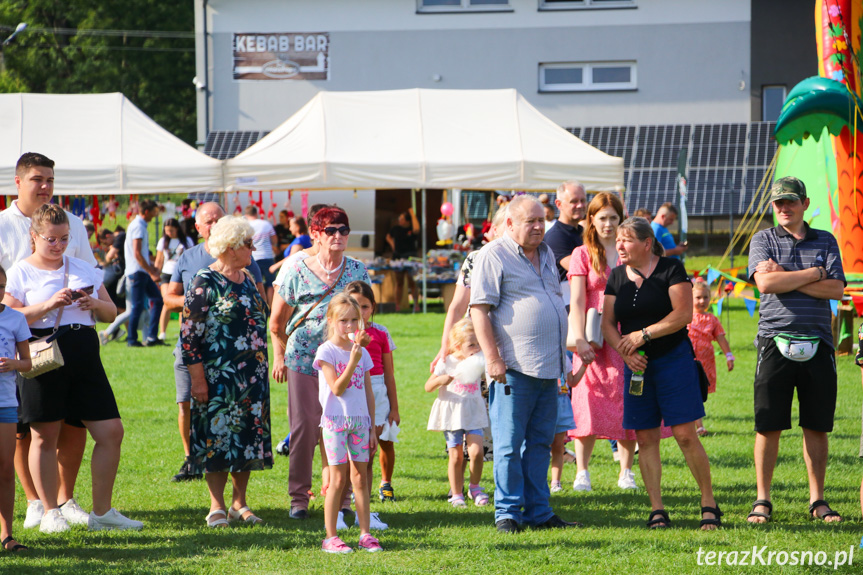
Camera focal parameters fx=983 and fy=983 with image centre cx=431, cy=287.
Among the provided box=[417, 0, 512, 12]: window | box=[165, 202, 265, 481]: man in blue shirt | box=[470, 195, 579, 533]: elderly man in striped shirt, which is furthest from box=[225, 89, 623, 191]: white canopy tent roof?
box=[417, 0, 512, 12]: window

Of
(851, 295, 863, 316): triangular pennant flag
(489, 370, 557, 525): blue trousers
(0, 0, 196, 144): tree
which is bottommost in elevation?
(489, 370, 557, 525): blue trousers

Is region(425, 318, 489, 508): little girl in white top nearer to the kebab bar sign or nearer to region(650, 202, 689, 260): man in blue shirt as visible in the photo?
region(650, 202, 689, 260): man in blue shirt

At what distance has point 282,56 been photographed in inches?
1041

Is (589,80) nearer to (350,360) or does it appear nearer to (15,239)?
(15,239)

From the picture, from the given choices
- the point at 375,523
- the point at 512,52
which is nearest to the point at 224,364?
the point at 375,523

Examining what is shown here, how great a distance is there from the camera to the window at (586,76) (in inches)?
1030

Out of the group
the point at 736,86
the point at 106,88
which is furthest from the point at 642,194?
the point at 106,88

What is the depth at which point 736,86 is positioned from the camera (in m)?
25.7


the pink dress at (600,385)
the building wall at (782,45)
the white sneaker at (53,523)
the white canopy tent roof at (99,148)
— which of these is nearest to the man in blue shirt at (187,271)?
the white sneaker at (53,523)

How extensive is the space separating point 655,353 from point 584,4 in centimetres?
2246

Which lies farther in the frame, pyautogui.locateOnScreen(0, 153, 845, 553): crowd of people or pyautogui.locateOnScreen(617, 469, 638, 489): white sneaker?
pyautogui.locateOnScreen(617, 469, 638, 489): white sneaker

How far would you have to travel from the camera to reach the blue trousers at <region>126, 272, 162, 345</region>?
12938mm

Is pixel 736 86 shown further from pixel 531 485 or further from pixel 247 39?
pixel 531 485

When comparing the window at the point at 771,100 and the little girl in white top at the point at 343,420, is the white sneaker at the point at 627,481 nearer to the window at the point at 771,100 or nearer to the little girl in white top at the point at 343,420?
the little girl in white top at the point at 343,420
